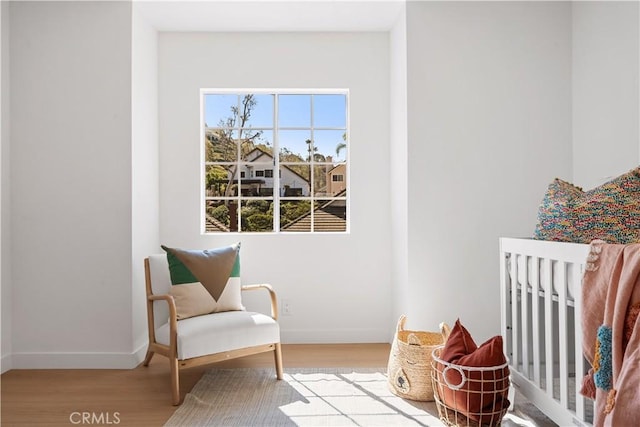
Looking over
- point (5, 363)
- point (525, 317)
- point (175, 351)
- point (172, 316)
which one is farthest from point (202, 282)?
point (525, 317)

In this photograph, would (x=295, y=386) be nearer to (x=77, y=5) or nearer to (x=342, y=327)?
(x=342, y=327)

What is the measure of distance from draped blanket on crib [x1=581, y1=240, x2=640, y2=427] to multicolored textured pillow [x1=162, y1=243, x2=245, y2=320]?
79.2 inches

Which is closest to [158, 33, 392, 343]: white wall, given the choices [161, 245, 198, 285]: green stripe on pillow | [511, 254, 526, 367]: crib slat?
[161, 245, 198, 285]: green stripe on pillow

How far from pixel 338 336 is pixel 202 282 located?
1274mm

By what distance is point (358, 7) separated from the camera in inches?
131

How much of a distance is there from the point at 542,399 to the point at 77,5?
346cm

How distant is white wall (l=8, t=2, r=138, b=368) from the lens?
317cm

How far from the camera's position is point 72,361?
10.4ft

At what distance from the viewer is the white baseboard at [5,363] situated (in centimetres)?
305

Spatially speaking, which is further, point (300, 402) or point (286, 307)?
point (286, 307)

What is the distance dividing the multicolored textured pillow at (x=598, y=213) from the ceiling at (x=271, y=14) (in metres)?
1.86

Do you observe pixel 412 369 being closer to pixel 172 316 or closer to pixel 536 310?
pixel 536 310

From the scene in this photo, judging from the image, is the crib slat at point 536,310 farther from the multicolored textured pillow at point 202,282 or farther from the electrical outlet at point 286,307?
the electrical outlet at point 286,307

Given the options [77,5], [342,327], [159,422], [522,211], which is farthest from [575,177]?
[77,5]
